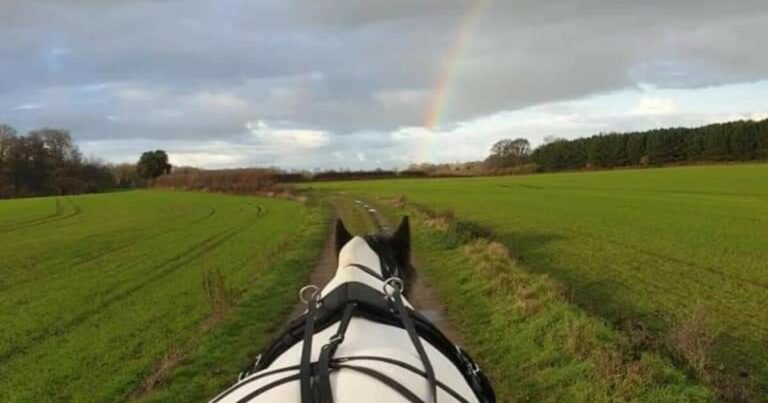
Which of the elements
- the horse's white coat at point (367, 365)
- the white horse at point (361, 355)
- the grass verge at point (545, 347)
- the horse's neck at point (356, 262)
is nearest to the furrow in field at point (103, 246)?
the grass verge at point (545, 347)

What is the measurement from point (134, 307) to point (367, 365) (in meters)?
12.4

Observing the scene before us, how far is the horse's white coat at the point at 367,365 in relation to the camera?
2084 mm

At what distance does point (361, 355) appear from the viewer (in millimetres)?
2426

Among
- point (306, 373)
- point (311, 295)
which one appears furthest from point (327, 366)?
point (311, 295)

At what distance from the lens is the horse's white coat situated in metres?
2.08

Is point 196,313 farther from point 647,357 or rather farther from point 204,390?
point 647,357

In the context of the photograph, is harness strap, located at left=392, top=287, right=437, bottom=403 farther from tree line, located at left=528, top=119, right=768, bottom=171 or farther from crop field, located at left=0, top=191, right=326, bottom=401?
tree line, located at left=528, top=119, right=768, bottom=171

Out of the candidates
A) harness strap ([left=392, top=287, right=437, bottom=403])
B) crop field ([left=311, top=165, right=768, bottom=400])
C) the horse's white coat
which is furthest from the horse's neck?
crop field ([left=311, top=165, right=768, bottom=400])

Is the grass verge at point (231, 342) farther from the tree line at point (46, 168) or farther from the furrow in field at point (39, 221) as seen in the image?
the tree line at point (46, 168)

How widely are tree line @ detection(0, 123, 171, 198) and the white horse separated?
121 metres

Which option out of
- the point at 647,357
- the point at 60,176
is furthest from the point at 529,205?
the point at 60,176

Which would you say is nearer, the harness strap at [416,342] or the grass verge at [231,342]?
the harness strap at [416,342]

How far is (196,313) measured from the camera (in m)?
12.4

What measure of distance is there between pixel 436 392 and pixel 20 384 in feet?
26.1
